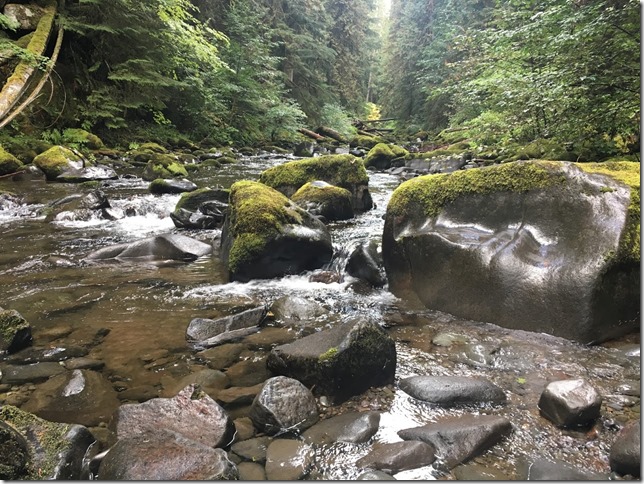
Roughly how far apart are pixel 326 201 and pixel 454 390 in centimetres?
605

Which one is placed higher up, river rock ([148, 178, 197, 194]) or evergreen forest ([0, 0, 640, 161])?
evergreen forest ([0, 0, 640, 161])

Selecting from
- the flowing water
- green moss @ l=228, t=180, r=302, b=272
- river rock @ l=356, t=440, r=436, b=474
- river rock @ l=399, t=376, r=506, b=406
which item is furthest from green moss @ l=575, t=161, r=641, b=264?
green moss @ l=228, t=180, r=302, b=272

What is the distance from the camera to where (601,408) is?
252 centimetres

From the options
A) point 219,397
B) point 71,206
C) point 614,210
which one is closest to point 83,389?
point 219,397

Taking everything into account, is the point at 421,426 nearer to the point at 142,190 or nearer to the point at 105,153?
the point at 142,190

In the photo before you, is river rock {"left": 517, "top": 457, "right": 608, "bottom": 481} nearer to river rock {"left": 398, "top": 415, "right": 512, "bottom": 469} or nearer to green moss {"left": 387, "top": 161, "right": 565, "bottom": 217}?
river rock {"left": 398, "top": 415, "right": 512, "bottom": 469}

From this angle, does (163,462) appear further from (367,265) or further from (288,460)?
(367,265)

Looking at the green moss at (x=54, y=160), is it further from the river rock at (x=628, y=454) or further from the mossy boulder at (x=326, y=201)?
the river rock at (x=628, y=454)

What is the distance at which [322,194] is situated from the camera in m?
8.52

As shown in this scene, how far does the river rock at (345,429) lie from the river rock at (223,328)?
1.51 m

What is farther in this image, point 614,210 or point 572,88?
point 572,88

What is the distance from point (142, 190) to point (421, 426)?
33.2ft

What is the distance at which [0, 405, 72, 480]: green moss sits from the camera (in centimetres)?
200

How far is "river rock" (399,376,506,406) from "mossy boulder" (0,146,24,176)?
12.2 m
